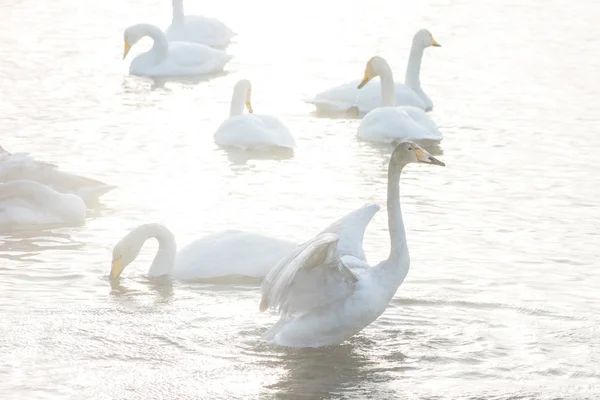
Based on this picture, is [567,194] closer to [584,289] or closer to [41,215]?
[584,289]

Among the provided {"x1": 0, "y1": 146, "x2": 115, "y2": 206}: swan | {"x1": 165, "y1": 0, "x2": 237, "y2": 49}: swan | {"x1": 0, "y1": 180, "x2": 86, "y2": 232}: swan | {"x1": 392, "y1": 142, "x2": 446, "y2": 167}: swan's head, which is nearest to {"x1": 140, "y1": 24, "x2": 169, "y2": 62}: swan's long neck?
{"x1": 165, "y1": 0, "x2": 237, "y2": 49}: swan

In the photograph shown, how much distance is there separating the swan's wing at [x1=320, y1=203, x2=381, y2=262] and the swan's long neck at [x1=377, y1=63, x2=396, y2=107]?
6.92m

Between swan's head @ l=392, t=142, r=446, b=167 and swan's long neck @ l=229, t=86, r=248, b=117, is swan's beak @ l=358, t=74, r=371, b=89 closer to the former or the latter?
swan's long neck @ l=229, t=86, r=248, b=117

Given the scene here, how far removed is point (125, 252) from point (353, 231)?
73.7 inches

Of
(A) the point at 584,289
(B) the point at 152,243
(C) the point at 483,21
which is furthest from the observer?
(C) the point at 483,21

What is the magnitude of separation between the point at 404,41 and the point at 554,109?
5.84 meters

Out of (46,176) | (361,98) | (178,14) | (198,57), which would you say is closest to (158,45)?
(198,57)

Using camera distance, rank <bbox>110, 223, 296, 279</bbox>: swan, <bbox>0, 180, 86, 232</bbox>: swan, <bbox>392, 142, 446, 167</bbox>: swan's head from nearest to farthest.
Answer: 1. <bbox>392, 142, 446, 167</bbox>: swan's head
2. <bbox>110, 223, 296, 279</bbox>: swan
3. <bbox>0, 180, 86, 232</bbox>: swan

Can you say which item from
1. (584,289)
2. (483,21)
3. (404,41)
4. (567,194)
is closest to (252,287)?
(584,289)

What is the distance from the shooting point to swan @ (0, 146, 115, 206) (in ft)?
38.7

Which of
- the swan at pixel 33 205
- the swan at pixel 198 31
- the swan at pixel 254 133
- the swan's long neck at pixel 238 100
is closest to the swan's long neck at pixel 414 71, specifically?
the swan's long neck at pixel 238 100

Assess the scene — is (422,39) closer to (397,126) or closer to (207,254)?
(397,126)

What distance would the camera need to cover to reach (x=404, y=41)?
72.1 feet

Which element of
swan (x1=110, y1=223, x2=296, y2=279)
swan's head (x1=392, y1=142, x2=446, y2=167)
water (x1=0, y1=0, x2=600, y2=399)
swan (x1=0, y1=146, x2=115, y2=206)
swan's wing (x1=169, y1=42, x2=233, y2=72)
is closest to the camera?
water (x1=0, y1=0, x2=600, y2=399)
